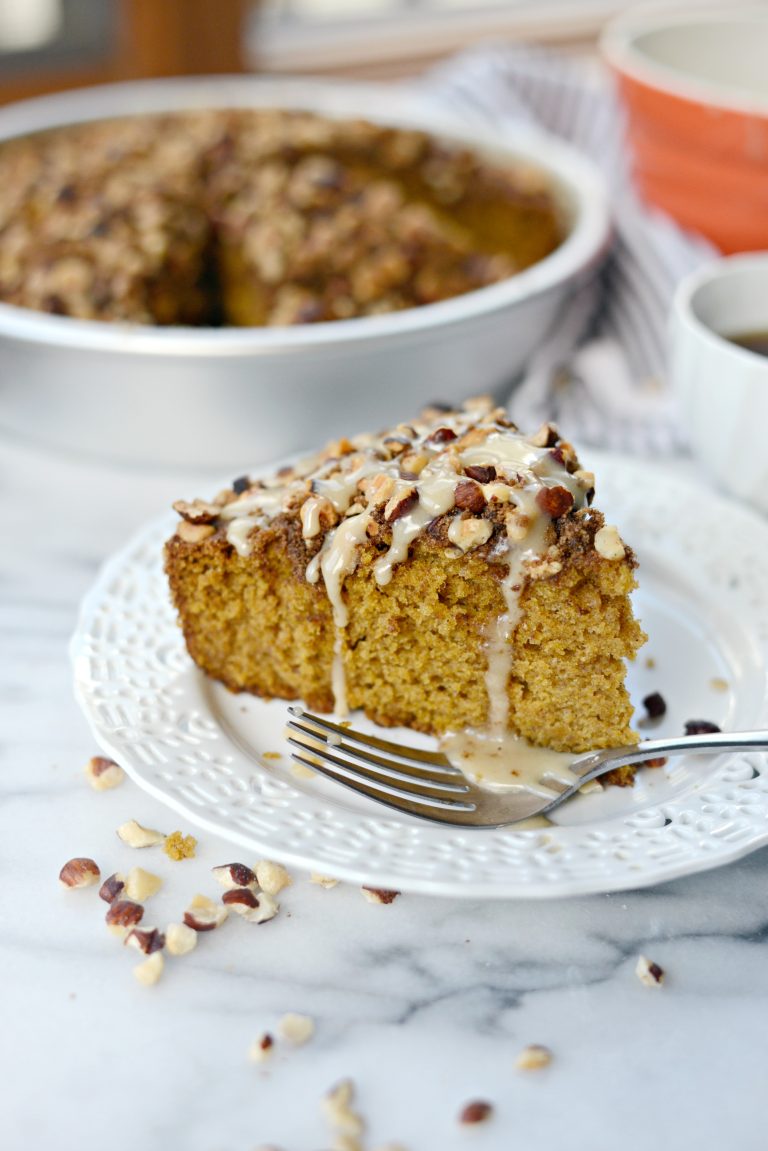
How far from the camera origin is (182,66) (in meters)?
3.32

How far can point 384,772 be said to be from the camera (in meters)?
1.09

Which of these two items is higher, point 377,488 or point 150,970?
point 377,488

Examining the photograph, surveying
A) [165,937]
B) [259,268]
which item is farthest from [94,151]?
[165,937]

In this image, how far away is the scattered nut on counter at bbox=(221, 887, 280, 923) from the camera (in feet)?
3.24

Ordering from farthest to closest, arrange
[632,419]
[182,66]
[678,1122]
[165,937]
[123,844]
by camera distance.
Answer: [182,66], [632,419], [123,844], [165,937], [678,1122]

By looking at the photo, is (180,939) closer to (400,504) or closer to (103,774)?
(103,774)

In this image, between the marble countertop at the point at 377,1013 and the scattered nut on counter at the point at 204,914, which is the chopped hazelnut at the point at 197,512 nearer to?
the marble countertop at the point at 377,1013

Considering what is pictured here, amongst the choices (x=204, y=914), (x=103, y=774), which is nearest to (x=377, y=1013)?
(x=204, y=914)

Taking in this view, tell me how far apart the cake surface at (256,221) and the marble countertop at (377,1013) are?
3.19 ft

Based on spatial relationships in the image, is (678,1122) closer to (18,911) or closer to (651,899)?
(651,899)

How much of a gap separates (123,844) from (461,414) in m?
0.63

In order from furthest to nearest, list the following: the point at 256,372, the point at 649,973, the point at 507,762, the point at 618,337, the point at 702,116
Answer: the point at 618,337 → the point at 702,116 → the point at 256,372 → the point at 507,762 → the point at 649,973

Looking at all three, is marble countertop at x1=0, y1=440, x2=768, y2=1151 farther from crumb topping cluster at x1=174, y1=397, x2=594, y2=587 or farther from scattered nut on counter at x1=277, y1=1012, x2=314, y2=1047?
crumb topping cluster at x1=174, y1=397, x2=594, y2=587

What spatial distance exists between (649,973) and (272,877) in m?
0.34
